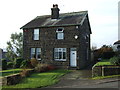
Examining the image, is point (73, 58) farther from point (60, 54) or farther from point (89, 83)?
point (89, 83)

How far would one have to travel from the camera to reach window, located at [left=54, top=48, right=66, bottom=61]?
22763mm

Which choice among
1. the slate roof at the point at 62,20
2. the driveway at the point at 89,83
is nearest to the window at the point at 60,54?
the slate roof at the point at 62,20

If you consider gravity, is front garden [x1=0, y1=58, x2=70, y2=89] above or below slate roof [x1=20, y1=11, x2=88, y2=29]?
below

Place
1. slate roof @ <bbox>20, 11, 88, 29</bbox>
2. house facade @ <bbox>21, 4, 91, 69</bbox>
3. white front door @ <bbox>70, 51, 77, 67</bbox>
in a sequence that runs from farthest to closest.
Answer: slate roof @ <bbox>20, 11, 88, 29</bbox> → house facade @ <bbox>21, 4, 91, 69</bbox> → white front door @ <bbox>70, 51, 77, 67</bbox>

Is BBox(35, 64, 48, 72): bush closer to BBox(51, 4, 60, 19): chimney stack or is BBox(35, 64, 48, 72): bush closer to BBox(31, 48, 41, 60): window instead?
BBox(31, 48, 41, 60): window

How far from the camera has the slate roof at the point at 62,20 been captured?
23138 millimetres

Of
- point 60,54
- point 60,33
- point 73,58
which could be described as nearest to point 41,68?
point 60,54

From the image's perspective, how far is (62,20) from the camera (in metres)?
24.6

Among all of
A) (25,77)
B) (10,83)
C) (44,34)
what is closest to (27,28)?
(44,34)

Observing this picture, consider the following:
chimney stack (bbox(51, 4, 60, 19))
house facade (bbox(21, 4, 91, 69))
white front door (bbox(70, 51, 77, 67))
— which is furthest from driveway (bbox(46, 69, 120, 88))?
chimney stack (bbox(51, 4, 60, 19))

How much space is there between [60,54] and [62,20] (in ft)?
16.2

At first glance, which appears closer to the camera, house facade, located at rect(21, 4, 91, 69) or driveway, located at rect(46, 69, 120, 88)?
driveway, located at rect(46, 69, 120, 88)

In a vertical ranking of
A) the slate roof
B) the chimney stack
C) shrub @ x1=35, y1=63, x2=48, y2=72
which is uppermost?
the chimney stack

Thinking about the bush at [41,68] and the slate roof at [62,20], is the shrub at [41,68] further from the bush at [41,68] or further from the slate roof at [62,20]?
the slate roof at [62,20]
